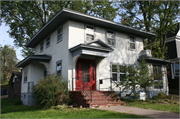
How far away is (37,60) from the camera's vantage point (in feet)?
46.0

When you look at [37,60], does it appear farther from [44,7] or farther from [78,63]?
[44,7]

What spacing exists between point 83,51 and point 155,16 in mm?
13507

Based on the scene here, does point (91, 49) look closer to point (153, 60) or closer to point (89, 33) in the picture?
point (89, 33)

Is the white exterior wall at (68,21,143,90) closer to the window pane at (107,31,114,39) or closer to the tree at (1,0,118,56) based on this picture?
the window pane at (107,31,114,39)

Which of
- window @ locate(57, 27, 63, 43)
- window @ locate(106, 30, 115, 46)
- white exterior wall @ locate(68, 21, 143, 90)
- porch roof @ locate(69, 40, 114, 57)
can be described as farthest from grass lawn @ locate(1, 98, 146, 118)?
window @ locate(106, 30, 115, 46)

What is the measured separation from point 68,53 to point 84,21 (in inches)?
118

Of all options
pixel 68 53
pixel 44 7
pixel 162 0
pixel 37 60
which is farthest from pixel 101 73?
pixel 44 7

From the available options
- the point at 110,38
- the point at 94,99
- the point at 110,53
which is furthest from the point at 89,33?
the point at 94,99

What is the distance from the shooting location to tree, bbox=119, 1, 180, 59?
19.3 metres

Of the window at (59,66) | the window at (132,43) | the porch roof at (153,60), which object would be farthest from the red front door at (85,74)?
the porch roof at (153,60)

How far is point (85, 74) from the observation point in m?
12.5

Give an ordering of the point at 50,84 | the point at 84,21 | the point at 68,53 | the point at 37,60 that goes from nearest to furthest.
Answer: the point at 50,84 → the point at 68,53 → the point at 84,21 → the point at 37,60

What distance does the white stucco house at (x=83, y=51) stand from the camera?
11.9m

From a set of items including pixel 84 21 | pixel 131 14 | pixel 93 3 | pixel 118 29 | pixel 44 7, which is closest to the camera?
pixel 84 21
